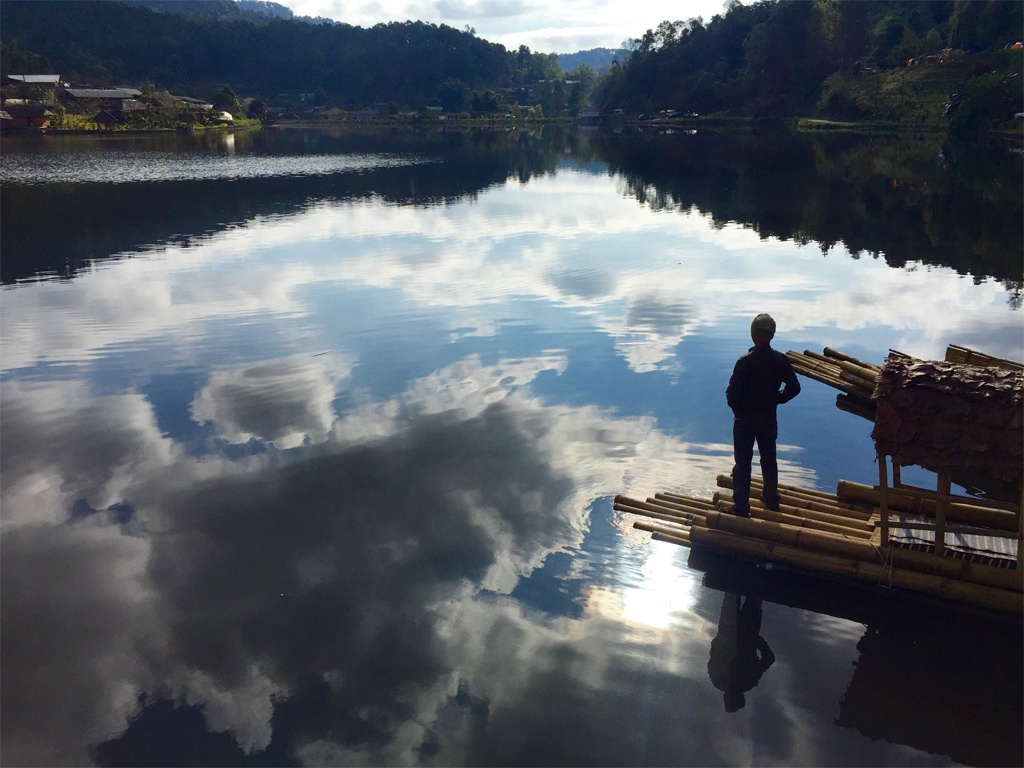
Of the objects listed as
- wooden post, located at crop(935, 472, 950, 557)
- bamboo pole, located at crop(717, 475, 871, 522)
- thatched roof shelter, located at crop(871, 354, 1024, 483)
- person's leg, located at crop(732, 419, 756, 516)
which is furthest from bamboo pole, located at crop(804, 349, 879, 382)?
thatched roof shelter, located at crop(871, 354, 1024, 483)

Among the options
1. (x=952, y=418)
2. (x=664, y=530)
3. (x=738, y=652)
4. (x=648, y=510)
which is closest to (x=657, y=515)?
(x=648, y=510)

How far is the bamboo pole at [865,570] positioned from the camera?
26.3ft

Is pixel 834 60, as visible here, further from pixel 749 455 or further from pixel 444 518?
pixel 444 518

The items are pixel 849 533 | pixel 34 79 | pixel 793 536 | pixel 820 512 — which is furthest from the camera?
pixel 34 79

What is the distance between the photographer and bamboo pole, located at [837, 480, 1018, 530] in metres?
8.64

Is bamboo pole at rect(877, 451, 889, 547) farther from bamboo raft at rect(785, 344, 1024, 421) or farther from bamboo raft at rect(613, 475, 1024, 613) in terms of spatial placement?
bamboo raft at rect(785, 344, 1024, 421)

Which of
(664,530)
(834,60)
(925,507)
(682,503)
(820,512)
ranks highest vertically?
(834,60)

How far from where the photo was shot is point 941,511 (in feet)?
26.4

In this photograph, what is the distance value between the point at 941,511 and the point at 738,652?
2872 millimetres

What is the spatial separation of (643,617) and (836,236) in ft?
93.8

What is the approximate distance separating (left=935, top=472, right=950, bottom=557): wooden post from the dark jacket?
76.4 inches

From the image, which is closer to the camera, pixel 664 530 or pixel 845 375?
pixel 664 530

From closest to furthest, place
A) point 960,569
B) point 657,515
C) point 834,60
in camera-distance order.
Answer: point 960,569 → point 657,515 → point 834,60

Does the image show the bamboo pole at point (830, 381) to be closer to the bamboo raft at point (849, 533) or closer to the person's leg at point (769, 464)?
the bamboo raft at point (849, 533)
